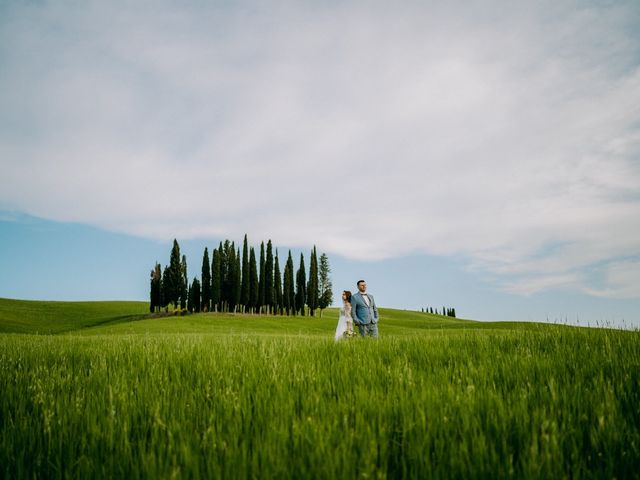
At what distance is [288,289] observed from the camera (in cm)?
8506

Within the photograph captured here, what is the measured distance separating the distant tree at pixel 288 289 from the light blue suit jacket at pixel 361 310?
231 feet

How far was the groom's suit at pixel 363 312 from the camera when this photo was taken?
15320 millimetres

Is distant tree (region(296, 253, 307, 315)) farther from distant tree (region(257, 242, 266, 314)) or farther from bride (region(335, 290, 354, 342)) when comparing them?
bride (region(335, 290, 354, 342))

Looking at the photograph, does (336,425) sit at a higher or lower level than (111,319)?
higher

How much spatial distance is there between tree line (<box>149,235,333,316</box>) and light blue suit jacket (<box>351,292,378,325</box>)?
6518 centimetres

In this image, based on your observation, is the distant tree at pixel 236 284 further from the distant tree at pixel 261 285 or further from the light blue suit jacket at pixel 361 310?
the light blue suit jacket at pixel 361 310

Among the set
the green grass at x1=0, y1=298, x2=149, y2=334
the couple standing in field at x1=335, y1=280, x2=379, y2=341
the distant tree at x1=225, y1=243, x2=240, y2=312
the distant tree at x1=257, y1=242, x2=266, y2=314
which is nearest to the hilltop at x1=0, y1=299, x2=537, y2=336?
the green grass at x1=0, y1=298, x2=149, y2=334

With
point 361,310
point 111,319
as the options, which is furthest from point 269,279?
point 361,310

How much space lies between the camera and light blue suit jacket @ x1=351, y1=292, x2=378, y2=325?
603 inches

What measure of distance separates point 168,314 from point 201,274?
10.6 meters

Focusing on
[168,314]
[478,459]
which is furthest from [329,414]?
[168,314]

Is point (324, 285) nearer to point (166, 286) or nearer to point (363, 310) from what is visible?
point (166, 286)

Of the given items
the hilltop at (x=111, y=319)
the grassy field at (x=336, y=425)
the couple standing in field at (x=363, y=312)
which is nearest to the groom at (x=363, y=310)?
the couple standing in field at (x=363, y=312)

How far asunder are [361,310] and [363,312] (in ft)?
0.38
